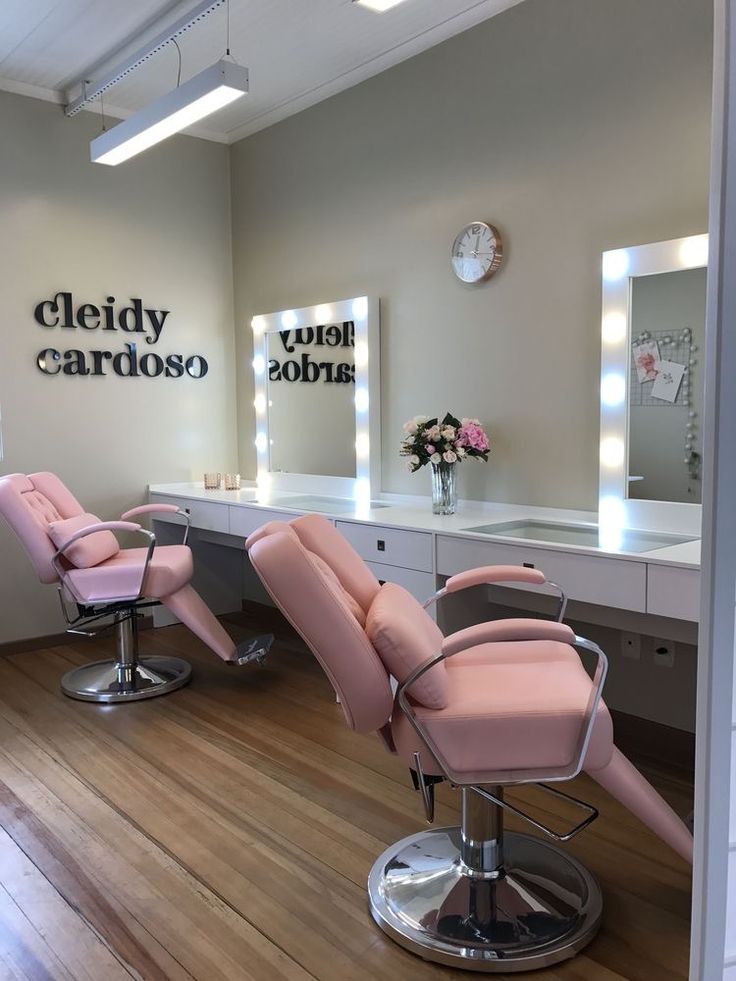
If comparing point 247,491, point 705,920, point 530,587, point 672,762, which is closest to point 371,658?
point 705,920

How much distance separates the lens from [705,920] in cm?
137

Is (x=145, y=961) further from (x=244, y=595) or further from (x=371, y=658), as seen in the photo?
(x=244, y=595)

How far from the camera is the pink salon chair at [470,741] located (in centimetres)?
182

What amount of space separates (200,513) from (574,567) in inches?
89.1

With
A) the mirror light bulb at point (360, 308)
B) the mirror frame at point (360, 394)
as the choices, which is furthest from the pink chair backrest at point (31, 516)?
the mirror light bulb at point (360, 308)

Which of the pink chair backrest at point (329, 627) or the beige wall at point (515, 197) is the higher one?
the beige wall at point (515, 197)

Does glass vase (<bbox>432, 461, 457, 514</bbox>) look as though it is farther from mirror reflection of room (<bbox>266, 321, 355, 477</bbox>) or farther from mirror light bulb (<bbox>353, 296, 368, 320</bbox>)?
mirror light bulb (<bbox>353, 296, 368, 320</bbox>)

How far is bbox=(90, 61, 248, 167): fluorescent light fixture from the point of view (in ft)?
10.4

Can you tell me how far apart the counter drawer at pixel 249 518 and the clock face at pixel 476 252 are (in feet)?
4.20

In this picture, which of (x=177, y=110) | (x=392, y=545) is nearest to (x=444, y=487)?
(x=392, y=545)

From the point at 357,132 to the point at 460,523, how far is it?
2.09m

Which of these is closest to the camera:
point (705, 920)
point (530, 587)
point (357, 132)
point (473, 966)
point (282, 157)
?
point (705, 920)

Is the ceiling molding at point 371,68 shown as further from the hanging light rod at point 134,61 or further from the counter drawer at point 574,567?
the counter drawer at point 574,567

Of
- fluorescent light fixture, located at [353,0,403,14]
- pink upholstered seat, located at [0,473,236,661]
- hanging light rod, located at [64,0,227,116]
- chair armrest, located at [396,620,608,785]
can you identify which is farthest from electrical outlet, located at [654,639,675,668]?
hanging light rod, located at [64,0,227,116]
